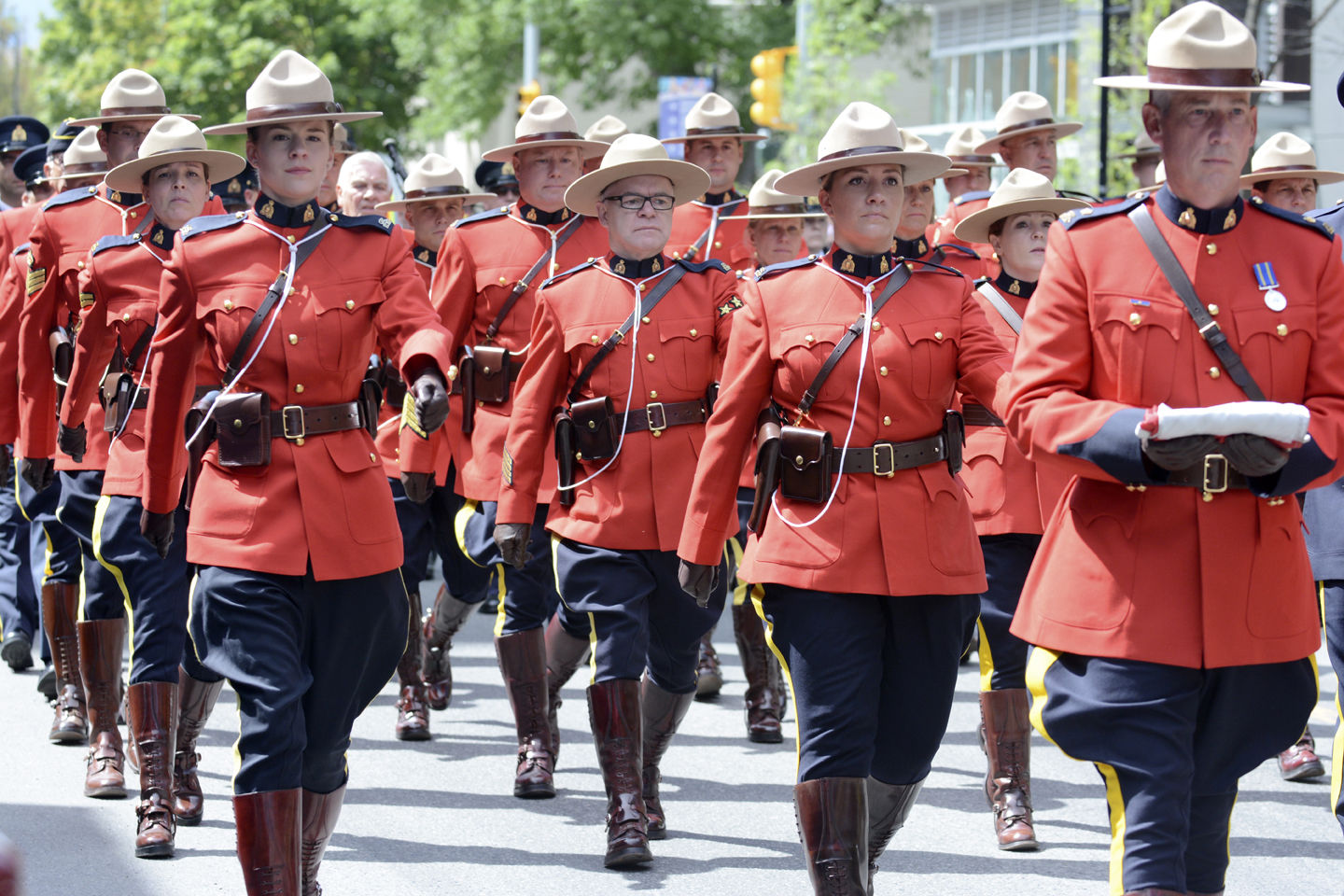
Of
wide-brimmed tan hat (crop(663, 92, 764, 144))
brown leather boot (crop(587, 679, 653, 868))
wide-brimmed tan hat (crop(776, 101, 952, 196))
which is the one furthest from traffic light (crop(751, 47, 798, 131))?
wide-brimmed tan hat (crop(776, 101, 952, 196))

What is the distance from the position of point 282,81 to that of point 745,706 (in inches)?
166

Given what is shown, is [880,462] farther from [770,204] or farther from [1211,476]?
[770,204]

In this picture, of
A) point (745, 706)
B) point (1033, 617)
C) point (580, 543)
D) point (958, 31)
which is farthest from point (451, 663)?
point (958, 31)

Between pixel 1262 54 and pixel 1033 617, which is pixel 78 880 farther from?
pixel 1262 54

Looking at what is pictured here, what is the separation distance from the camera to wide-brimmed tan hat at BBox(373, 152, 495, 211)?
1005 cm

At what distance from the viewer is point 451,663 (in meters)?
10.6

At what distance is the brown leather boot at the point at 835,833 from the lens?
5.02 metres

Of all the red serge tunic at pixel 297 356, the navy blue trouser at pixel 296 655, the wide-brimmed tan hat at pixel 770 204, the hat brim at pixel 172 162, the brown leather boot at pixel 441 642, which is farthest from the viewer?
the wide-brimmed tan hat at pixel 770 204

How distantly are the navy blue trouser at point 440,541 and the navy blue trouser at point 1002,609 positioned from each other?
2.59 metres

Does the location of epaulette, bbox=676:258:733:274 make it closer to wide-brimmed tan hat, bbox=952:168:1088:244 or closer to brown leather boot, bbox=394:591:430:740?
wide-brimmed tan hat, bbox=952:168:1088:244

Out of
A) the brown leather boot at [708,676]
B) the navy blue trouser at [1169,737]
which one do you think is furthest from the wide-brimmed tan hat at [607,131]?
the navy blue trouser at [1169,737]

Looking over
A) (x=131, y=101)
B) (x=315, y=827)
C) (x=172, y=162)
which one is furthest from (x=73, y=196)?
(x=315, y=827)

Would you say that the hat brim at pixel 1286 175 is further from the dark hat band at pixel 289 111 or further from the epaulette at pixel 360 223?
the dark hat band at pixel 289 111

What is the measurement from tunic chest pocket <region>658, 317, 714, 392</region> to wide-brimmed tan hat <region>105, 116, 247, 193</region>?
167cm
